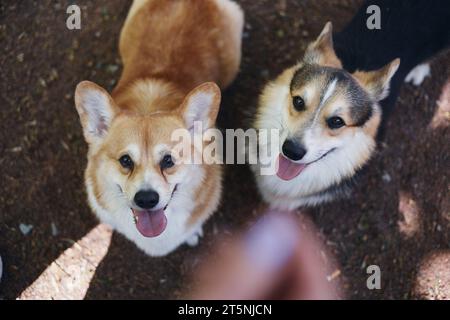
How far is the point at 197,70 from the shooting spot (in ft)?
8.86

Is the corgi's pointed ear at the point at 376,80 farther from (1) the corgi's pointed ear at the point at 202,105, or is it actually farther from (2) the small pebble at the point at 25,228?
(2) the small pebble at the point at 25,228

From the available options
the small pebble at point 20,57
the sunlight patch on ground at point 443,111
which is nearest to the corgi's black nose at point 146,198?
the small pebble at point 20,57

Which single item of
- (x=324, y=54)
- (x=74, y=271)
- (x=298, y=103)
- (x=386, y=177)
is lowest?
(x=74, y=271)

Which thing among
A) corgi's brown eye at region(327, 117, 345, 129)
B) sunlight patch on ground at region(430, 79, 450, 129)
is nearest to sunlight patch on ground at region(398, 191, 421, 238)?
sunlight patch on ground at region(430, 79, 450, 129)

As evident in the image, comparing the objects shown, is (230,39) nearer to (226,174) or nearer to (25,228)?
(226,174)

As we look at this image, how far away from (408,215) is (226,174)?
1.37m

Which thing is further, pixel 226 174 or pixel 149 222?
pixel 226 174

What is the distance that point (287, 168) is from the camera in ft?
8.05

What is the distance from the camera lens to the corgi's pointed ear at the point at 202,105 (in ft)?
6.82

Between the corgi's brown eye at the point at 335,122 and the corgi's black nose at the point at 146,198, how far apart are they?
97 centimetres

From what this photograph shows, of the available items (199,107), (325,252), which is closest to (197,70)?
(199,107)

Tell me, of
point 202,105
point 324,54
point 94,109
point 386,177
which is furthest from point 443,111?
point 94,109
